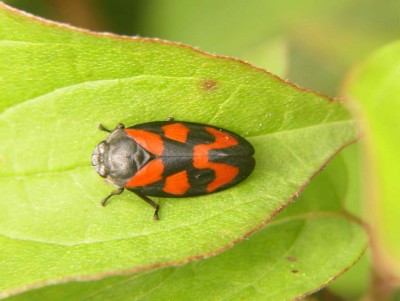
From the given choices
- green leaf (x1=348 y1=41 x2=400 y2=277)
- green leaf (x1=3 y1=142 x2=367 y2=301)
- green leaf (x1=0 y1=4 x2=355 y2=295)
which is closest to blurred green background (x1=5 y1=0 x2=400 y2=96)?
green leaf (x1=348 y1=41 x2=400 y2=277)

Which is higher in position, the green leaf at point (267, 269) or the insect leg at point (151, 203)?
the insect leg at point (151, 203)

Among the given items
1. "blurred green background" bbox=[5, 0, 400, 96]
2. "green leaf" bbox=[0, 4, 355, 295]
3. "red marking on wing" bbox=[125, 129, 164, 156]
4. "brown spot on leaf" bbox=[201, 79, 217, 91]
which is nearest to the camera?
"green leaf" bbox=[0, 4, 355, 295]

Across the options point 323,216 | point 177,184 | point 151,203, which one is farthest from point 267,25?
point 151,203

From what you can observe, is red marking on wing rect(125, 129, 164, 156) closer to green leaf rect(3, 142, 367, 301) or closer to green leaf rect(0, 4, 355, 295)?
green leaf rect(0, 4, 355, 295)

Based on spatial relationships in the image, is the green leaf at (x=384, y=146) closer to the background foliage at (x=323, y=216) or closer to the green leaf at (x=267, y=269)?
the background foliage at (x=323, y=216)

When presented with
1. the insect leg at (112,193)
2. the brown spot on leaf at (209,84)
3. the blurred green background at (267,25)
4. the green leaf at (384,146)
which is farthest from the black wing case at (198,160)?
the blurred green background at (267,25)

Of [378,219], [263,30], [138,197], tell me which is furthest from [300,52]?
[138,197]
